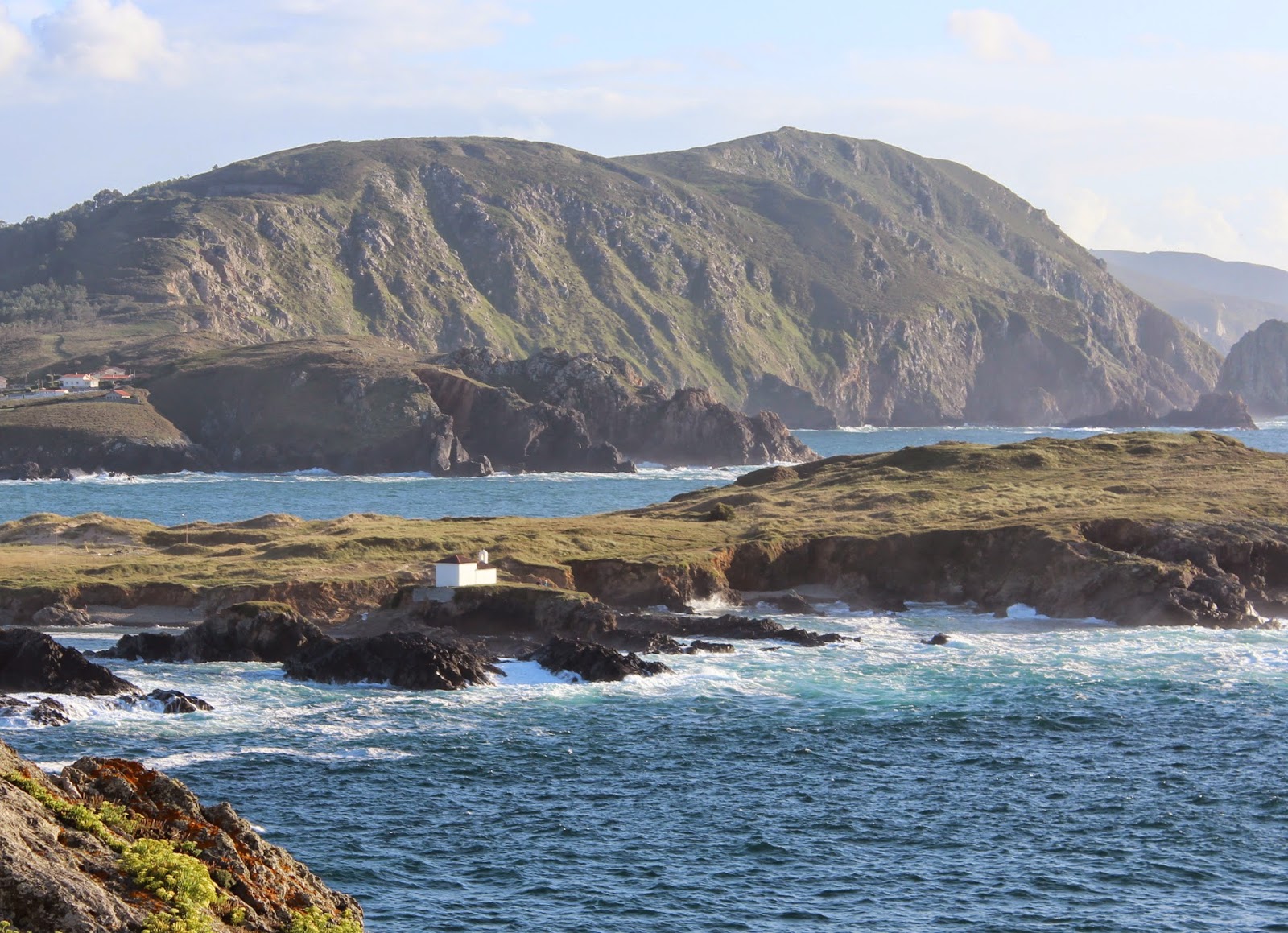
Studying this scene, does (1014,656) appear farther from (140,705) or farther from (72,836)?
(72,836)

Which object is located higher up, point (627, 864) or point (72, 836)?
point (72, 836)

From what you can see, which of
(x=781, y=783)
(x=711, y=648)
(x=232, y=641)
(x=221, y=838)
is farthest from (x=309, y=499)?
(x=221, y=838)

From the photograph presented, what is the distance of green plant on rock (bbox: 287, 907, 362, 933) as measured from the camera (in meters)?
23.8

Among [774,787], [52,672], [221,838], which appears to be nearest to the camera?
[221,838]

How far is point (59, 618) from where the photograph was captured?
7475cm

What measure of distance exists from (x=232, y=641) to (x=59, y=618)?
11.7m

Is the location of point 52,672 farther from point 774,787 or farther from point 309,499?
point 309,499

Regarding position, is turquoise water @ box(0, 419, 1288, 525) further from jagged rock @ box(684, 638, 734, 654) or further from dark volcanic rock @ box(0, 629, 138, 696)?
dark volcanic rock @ box(0, 629, 138, 696)

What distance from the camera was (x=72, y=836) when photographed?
22844mm

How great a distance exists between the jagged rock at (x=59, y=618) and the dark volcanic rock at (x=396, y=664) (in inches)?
644

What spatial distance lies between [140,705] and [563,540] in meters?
38.3

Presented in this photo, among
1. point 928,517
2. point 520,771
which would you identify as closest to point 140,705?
point 520,771

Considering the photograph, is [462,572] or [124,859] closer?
[124,859]

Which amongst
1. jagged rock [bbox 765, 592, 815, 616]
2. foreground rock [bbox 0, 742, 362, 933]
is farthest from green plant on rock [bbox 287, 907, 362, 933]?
jagged rock [bbox 765, 592, 815, 616]
